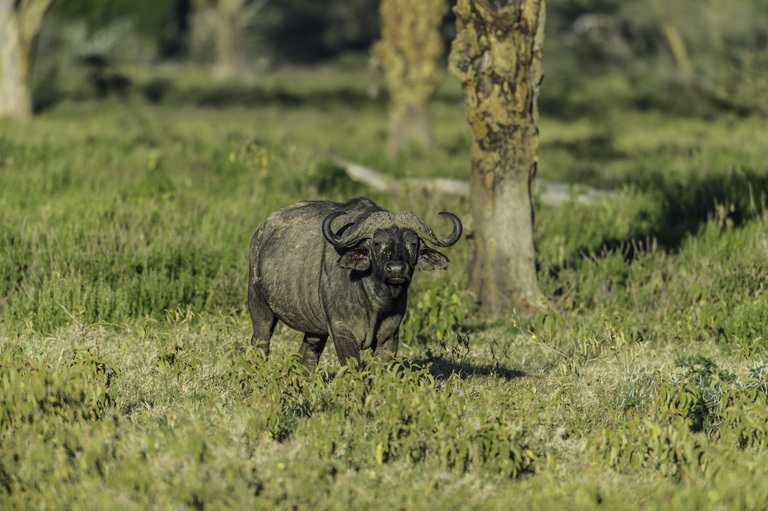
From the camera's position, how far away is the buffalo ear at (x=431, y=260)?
583 centimetres

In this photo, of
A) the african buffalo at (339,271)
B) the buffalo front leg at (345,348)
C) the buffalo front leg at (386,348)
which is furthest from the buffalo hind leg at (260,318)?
the buffalo front leg at (386,348)

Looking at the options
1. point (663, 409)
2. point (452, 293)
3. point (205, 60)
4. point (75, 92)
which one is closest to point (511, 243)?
point (452, 293)

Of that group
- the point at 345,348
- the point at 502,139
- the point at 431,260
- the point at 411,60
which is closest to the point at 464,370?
the point at 345,348

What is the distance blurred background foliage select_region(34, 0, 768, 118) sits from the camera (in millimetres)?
22531

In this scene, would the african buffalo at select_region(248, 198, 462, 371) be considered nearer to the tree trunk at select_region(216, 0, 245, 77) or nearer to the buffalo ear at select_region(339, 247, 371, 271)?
the buffalo ear at select_region(339, 247, 371, 271)

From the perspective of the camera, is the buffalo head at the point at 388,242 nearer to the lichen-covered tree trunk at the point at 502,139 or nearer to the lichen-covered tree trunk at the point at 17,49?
the lichen-covered tree trunk at the point at 502,139

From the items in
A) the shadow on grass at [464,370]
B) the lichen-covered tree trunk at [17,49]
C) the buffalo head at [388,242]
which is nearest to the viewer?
the buffalo head at [388,242]

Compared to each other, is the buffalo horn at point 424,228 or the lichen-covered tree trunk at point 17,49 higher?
the lichen-covered tree trunk at point 17,49

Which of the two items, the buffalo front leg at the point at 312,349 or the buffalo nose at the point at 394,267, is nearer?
the buffalo nose at the point at 394,267

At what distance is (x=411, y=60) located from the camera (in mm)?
17000

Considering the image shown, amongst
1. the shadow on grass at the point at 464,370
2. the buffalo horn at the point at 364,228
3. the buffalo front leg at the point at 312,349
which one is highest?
the buffalo horn at the point at 364,228

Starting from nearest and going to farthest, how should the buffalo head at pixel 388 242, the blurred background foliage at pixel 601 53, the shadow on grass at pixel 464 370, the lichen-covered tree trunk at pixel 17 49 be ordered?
1. the buffalo head at pixel 388 242
2. the shadow on grass at pixel 464 370
3. the lichen-covered tree trunk at pixel 17 49
4. the blurred background foliage at pixel 601 53

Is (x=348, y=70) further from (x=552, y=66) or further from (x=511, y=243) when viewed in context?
(x=511, y=243)

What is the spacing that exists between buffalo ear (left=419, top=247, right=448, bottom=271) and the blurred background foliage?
15.7m
